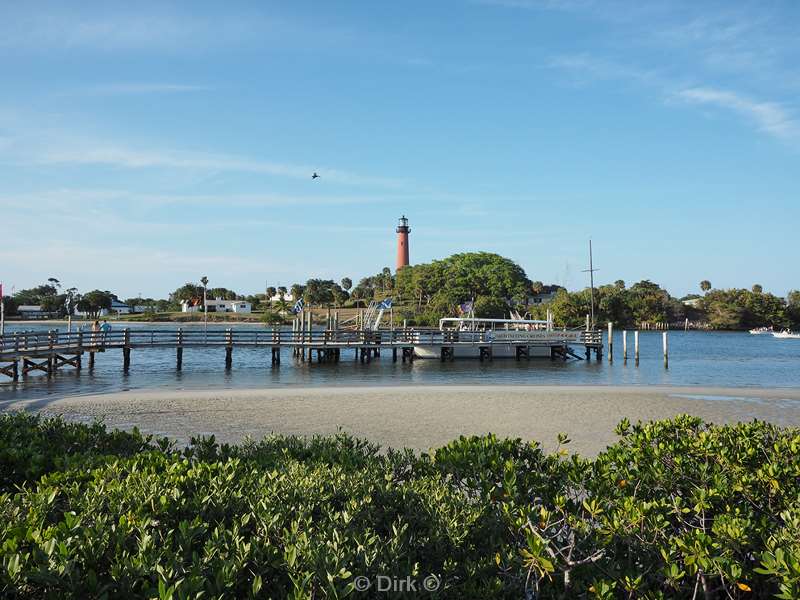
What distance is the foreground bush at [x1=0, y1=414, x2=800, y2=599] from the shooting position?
3.49 metres

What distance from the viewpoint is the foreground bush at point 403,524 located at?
3490 millimetres

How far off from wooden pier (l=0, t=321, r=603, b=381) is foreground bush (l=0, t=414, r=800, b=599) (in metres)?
29.4

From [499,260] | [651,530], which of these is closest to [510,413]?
[651,530]

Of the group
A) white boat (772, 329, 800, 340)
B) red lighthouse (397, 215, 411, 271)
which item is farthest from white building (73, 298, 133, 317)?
white boat (772, 329, 800, 340)

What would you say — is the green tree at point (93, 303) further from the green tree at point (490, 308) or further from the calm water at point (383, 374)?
the calm water at point (383, 374)

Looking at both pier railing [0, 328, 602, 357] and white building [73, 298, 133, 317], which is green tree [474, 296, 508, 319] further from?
white building [73, 298, 133, 317]

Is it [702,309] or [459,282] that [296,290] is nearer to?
[459,282]

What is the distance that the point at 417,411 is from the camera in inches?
763

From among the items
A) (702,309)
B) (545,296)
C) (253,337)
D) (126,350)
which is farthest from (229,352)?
(702,309)

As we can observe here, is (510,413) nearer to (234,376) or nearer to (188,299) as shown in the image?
(234,376)

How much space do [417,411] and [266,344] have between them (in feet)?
75.1

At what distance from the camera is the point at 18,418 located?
8297mm

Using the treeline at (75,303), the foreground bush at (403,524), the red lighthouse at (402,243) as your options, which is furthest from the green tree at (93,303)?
the foreground bush at (403,524)

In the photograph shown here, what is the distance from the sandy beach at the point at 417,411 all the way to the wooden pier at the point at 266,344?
1287 cm
